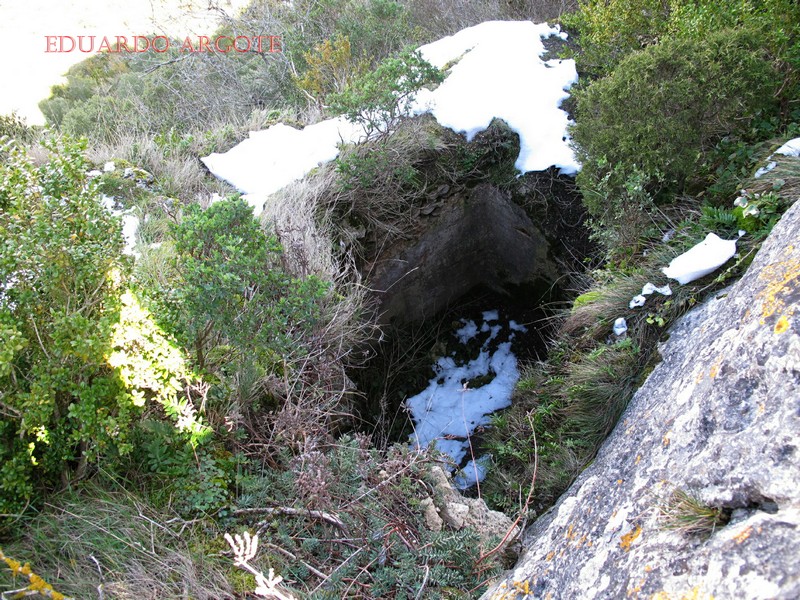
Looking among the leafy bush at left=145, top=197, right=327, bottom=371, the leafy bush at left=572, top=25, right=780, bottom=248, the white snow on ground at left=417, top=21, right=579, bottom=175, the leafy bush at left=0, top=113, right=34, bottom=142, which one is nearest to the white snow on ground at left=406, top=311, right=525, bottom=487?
the white snow on ground at left=417, top=21, right=579, bottom=175

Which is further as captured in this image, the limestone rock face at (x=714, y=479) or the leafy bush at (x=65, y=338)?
the leafy bush at (x=65, y=338)

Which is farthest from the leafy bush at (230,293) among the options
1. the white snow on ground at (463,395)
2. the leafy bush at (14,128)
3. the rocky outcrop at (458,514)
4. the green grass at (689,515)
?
the leafy bush at (14,128)

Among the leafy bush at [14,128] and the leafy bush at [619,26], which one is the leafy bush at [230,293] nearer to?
the leafy bush at [619,26]

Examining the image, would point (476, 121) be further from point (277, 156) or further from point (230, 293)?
point (230, 293)

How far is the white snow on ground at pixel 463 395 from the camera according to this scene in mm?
Answer: 4785

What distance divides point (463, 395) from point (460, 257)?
144 cm

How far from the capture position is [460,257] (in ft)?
18.4

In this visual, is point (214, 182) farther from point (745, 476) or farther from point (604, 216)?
point (745, 476)

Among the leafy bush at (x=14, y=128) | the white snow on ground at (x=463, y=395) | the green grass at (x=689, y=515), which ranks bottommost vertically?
the white snow on ground at (x=463, y=395)

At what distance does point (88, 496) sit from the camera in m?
2.38

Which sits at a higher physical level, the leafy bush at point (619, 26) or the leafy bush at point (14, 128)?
the leafy bush at point (14, 128)

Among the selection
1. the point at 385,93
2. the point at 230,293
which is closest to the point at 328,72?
the point at 385,93

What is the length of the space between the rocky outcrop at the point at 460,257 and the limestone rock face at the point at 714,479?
2.85 meters

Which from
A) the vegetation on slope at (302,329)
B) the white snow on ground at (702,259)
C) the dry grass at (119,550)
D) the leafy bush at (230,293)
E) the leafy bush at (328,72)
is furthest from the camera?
the leafy bush at (328,72)
